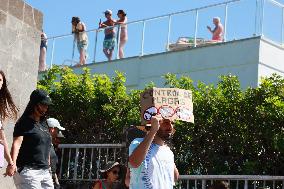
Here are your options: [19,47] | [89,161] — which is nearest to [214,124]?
[89,161]

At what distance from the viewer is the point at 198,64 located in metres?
18.3

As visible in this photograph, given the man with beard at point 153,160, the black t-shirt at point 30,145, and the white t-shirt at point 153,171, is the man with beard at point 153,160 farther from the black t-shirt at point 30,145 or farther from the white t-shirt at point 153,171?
the black t-shirt at point 30,145

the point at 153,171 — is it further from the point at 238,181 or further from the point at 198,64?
the point at 198,64

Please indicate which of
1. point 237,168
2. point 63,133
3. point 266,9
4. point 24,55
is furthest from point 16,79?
point 266,9

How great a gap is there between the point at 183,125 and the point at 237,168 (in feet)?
3.90

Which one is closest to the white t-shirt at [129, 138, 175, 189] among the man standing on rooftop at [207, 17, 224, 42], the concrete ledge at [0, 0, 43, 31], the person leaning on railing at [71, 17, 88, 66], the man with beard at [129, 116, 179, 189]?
the man with beard at [129, 116, 179, 189]

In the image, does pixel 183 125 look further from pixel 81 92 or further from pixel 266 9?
pixel 266 9

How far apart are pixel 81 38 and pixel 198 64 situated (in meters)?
3.79

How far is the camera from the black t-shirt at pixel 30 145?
7.18 meters

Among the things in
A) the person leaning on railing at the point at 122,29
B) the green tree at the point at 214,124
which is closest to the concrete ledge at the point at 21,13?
the green tree at the point at 214,124

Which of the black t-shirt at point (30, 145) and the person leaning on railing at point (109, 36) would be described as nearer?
the black t-shirt at point (30, 145)

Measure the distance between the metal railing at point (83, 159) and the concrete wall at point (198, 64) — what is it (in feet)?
21.2

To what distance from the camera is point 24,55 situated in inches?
399

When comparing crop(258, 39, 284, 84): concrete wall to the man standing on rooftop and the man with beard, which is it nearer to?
the man standing on rooftop
